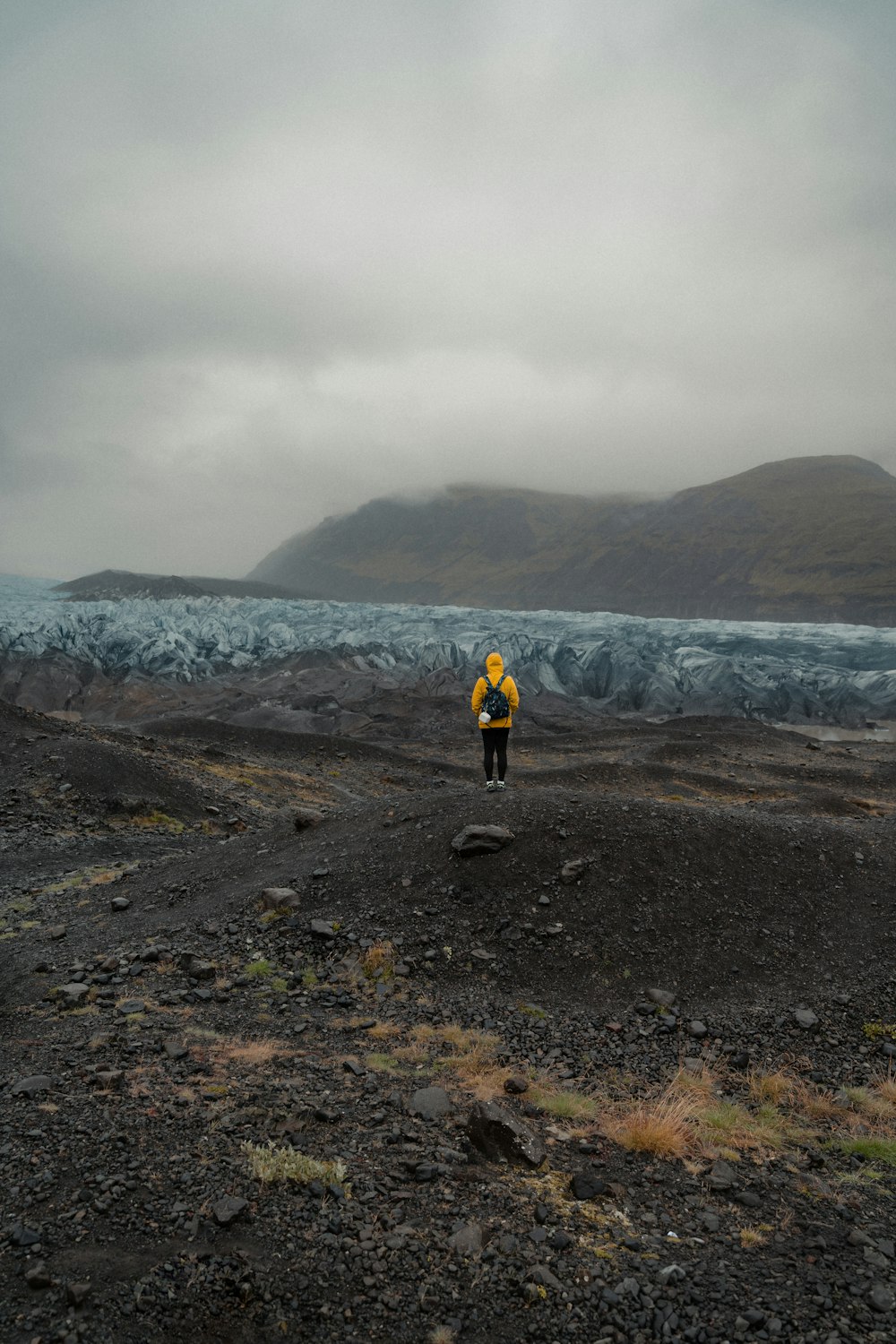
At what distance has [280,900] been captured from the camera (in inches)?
378

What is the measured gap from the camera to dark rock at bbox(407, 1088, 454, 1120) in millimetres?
5570

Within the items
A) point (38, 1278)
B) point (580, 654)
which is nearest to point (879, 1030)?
point (38, 1278)

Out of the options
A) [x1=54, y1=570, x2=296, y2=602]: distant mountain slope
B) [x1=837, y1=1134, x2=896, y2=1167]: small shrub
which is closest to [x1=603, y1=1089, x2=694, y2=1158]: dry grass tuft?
[x1=837, y1=1134, x2=896, y2=1167]: small shrub

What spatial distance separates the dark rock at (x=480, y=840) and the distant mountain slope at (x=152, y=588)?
10089cm

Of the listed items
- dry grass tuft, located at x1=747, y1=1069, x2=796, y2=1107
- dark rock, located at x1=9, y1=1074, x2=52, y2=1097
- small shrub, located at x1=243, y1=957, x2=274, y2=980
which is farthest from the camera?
small shrub, located at x1=243, y1=957, x2=274, y2=980

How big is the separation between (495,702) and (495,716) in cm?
24

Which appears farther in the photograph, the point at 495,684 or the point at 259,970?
the point at 495,684

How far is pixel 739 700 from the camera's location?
47.7m

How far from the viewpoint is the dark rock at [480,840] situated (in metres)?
10.1

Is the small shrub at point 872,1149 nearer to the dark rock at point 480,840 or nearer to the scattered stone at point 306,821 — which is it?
the dark rock at point 480,840

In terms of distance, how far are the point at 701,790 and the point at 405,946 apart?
1758 centimetres

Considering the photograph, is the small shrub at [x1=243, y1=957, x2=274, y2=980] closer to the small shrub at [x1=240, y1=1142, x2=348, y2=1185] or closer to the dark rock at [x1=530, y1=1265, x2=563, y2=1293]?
the small shrub at [x1=240, y1=1142, x2=348, y2=1185]

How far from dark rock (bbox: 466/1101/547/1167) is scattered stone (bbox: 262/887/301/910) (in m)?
4.75

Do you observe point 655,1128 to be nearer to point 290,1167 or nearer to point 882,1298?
point 882,1298
